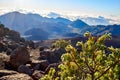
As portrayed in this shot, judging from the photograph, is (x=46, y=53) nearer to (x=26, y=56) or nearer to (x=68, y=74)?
(x=26, y=56)

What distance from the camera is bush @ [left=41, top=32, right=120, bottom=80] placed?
58.1 feet

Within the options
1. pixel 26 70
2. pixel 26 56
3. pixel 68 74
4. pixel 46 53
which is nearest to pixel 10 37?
pixel 46 53

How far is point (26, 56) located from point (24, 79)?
75.2 ft

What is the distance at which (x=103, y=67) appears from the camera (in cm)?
1952

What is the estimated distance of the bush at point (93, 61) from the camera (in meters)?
17.7

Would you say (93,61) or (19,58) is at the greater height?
(93,61)

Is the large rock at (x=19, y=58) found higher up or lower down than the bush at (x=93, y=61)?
lower down

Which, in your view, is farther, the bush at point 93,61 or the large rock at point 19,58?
the large rock at point 19,58

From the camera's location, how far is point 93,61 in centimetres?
1845

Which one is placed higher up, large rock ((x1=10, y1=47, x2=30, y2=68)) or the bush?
the bush

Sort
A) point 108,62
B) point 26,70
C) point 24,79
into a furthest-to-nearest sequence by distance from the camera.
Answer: point 26,70
point 24,79
point 108,62

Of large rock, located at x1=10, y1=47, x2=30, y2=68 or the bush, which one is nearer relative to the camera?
the bush

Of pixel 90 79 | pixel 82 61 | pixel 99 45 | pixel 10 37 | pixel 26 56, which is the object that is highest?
pixel 99 45

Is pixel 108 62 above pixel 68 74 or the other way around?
above
